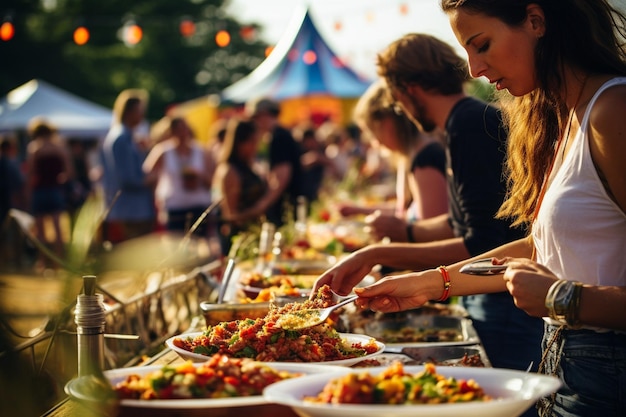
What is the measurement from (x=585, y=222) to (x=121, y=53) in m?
38.8

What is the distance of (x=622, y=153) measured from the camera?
1746 mm

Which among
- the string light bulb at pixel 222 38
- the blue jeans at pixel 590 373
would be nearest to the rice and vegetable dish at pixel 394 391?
the blue jeans at pixel 590 373

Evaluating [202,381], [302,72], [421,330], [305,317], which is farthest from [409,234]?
[302,72]

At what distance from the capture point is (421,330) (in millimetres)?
3182

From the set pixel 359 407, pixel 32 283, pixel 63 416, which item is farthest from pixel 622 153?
pixel 32 283

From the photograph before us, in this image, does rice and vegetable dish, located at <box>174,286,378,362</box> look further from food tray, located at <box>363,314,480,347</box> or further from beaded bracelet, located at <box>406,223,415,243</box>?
beaded bracelet, located at <box>406,223,415,243</box>

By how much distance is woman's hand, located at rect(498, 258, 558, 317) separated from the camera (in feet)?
5.64

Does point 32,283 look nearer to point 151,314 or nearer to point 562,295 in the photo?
point 151,314

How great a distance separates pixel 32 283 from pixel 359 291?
27.0 feet

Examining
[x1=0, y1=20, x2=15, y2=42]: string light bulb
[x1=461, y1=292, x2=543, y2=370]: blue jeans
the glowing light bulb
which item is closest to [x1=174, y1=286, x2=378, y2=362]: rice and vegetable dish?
[x1=461, y1=292, x2=543, y2=370]: blue jeans

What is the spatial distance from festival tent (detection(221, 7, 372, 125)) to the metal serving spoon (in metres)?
10.1

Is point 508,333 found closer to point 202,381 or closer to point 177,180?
point 202,381

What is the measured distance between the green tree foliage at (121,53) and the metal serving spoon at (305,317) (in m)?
26.0

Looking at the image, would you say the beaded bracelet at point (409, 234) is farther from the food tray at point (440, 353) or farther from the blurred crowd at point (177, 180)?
the food tray at point (440, 353)
